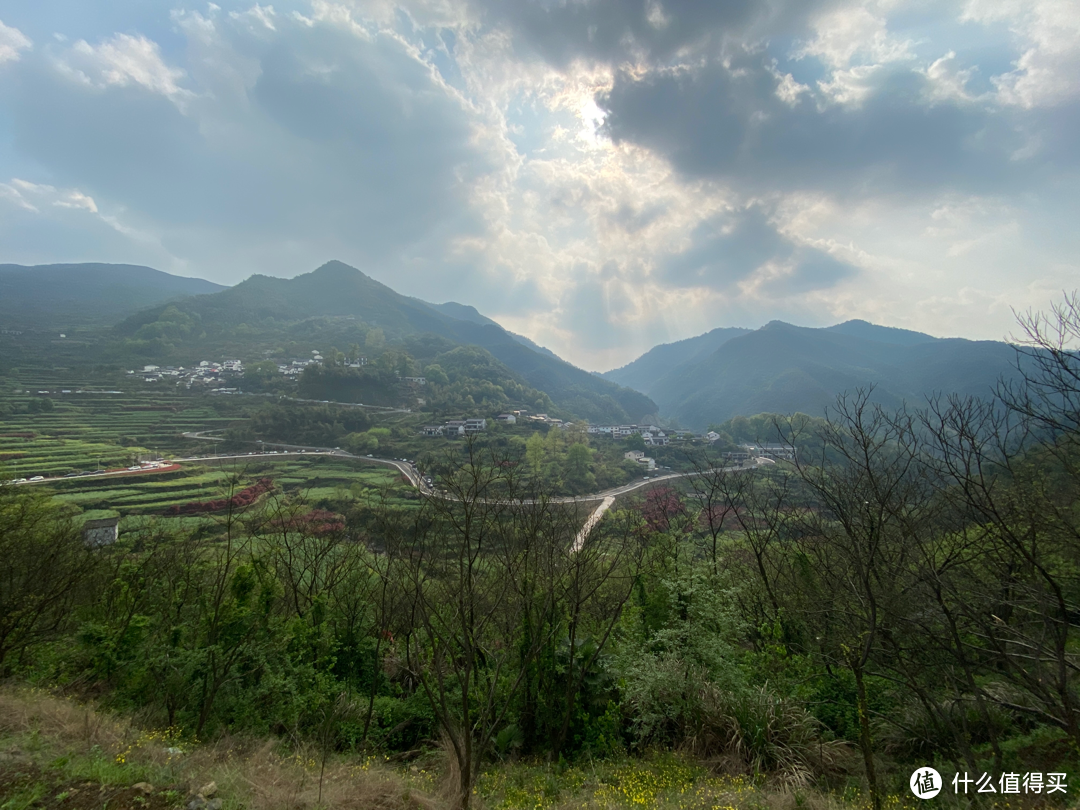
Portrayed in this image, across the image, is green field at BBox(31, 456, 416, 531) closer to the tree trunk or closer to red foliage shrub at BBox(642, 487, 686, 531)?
red foliage shrub at BBox(642, 487, 686, 531)

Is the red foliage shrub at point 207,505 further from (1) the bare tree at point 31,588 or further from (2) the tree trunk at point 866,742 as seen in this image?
(2) the tree trunk at point 866,742

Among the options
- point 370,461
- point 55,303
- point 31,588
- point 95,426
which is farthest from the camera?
point 55,303

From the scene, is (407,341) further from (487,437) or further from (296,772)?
(296,772)

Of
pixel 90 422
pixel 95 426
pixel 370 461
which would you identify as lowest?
pixel 370 461

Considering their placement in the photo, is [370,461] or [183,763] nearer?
[183,763]

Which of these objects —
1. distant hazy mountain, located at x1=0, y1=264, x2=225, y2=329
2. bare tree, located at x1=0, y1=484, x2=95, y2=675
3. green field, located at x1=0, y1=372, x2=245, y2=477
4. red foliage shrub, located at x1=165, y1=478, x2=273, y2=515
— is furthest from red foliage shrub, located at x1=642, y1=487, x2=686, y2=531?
distant hazy mountain, located at x1=0, y1=264, x2=225, y2=329

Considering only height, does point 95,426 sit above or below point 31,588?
above

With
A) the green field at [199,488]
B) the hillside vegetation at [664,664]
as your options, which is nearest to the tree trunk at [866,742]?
the hillside vegetation at [664,664]

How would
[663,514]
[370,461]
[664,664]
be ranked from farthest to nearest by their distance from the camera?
[370,461] → [663,514] → [664,664]

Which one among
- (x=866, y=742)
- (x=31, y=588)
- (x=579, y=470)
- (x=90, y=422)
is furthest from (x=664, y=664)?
(x=90, y=422)

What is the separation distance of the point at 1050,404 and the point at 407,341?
188m

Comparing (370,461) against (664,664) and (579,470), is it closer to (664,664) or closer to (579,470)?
(579,470)

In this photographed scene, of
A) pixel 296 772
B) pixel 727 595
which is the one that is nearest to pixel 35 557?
pixel 296 772

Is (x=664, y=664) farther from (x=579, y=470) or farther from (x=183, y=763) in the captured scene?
(x=579, y=470)
